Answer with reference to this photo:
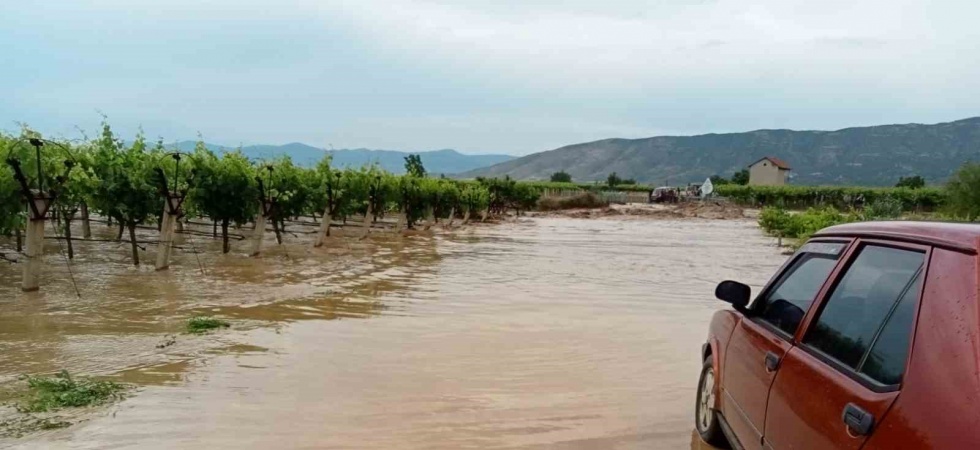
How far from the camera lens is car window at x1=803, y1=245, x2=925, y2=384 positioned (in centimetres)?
230

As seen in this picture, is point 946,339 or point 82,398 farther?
point 82,398

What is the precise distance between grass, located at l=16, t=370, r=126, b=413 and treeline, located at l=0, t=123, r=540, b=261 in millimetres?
4889

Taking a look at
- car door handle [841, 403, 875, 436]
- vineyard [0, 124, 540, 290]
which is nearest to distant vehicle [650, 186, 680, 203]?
vineyard [0, 124, 540, 290]

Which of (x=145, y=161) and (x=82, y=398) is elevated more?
(x=145, y=161)

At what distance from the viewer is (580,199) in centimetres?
5634

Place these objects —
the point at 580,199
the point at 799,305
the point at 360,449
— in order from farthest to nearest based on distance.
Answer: the point at 580,199
the point at 360,449
the point at 799,305

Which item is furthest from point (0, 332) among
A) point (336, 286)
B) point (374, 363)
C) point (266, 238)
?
point (266, 238)

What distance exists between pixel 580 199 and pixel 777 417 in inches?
2123

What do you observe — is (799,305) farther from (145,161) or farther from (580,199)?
(580,199)

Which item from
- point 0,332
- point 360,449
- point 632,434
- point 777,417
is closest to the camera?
point 777,417

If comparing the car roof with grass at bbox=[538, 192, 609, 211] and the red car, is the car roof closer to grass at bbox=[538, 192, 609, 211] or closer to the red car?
the red car

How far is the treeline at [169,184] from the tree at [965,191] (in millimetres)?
23163

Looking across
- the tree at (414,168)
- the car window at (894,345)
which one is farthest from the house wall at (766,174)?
the car window at (894,345)

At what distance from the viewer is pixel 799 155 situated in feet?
504
